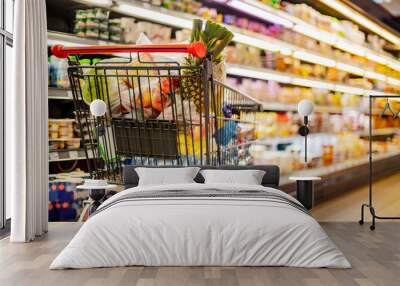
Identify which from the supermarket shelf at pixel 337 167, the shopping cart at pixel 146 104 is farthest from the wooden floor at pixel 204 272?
the supermarket shelf at pixel 337 167

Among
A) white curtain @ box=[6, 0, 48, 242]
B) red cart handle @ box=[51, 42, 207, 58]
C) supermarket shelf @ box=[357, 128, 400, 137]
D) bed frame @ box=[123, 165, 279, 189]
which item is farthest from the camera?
supermarket shelf @ box=[357, 128, 400, 137]

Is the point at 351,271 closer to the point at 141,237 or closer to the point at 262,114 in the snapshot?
the point at 141,237

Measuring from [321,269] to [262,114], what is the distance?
3.16 metres

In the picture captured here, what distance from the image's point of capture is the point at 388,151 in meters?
7.43

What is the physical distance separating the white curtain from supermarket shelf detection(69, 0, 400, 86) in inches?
30.3

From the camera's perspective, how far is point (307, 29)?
283 inches

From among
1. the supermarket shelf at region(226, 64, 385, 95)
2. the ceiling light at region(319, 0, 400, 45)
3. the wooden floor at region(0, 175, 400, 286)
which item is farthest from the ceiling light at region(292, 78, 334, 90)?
the wooden floor at region(0, 175, 400, 286)

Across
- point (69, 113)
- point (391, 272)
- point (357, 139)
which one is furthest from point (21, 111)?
point (357, 139)

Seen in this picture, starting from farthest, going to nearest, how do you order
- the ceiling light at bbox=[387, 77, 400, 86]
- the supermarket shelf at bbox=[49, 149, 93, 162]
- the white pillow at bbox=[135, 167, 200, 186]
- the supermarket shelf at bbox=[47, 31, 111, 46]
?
the ceiling light at bbox=[387, 77, 400, 86] → the supermarket shelf at bbox=[49, 149, 93, 162] → the supermarket shelf at bbox=[47, 31, 111, 46] → the white pillow at bbox=[135, 167, 200, 186]

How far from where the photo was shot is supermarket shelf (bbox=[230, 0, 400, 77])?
6552mm

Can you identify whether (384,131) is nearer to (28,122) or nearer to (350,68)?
(350,68)

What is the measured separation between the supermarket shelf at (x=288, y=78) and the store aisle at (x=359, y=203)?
3.59ft

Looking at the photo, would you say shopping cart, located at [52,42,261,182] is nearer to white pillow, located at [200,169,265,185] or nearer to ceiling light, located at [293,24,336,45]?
white pillow, located at [200,169,265,185]

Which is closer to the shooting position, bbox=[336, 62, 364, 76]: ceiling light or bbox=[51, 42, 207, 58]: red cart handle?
bbox=[51, 42, 207, 58]: red cart handle
